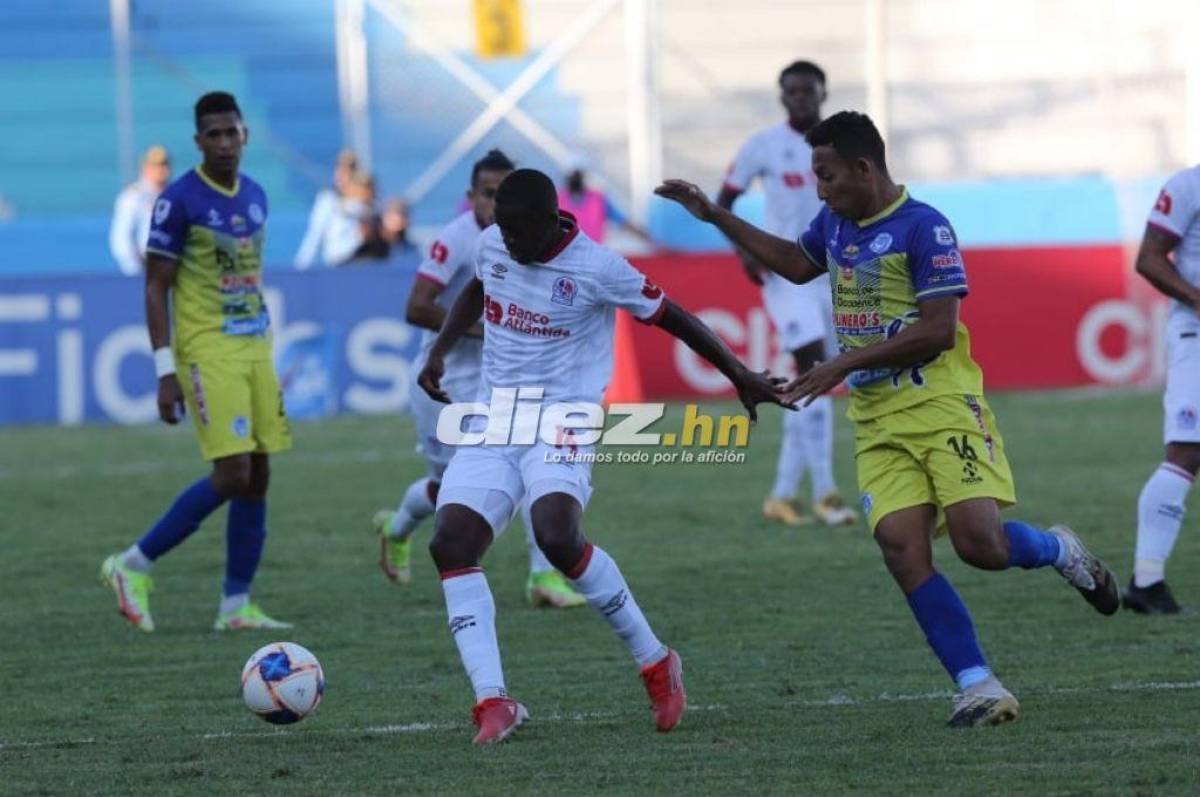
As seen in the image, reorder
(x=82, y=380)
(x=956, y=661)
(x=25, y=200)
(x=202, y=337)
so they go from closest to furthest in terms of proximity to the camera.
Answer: (x=956, y=661) → (x=202, y=337) → (x=82, y=380) → (x=25, y=200)

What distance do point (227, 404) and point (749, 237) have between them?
3064 mm

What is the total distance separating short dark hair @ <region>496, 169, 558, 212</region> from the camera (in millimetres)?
7289

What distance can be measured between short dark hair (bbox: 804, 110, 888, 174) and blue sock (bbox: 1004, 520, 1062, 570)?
4.35ft

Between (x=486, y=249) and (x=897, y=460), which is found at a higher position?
(x=486, y=249)

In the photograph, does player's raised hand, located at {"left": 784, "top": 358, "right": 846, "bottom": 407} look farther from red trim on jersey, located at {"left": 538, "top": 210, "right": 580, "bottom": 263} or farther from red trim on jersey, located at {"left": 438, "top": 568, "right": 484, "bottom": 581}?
red trim on jersey, located at {"left": 438, "top": 568, "right": 484, "bottom": 581}

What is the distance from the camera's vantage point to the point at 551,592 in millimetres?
10445

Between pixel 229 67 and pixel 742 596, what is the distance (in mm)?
18959

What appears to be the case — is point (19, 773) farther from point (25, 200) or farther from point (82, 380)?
point (25, 200)

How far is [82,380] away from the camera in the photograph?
794 inches

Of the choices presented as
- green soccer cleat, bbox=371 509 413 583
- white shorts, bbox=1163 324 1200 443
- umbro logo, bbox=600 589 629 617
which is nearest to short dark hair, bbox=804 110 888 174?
umbro logo, bbox=600 589 629 617

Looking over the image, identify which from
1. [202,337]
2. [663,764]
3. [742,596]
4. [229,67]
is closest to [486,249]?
[663,764]

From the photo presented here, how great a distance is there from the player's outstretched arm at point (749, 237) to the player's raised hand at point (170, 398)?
9.44 ft

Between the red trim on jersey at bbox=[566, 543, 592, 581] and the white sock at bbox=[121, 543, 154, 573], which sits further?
the white sock at bbox=[121, 543, 154, 573]

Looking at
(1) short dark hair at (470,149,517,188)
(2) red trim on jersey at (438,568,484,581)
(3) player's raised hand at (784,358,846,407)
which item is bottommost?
(2) red trim on jersey at (438,568,484,581)
